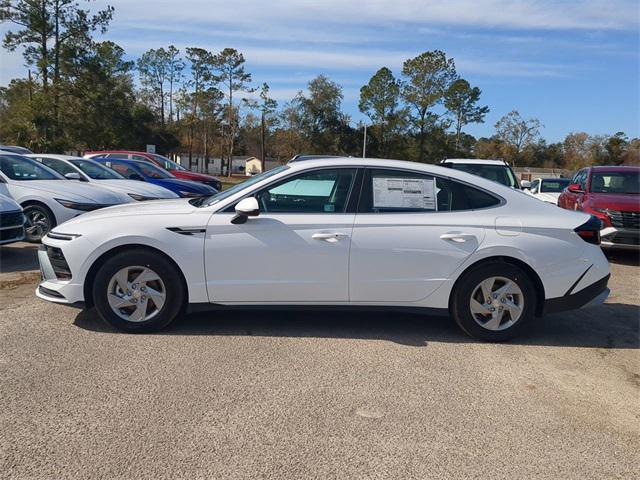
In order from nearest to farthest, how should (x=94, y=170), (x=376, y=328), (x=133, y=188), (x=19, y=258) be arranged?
(x=376, y=328) → (x=19, y=258) → (x=133, y=188) → (x=94, y=170)

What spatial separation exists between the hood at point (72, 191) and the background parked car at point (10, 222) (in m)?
1.08

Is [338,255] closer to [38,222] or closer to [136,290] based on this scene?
[136,290]

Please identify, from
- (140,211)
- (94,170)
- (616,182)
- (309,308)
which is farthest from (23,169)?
(616,182)

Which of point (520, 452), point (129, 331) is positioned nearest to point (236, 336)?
point (129, 331)

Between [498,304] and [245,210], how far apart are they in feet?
7.61

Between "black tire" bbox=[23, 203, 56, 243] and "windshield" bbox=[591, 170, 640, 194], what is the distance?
963cm

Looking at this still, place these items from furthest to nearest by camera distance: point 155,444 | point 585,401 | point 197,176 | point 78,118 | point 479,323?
point 78,118
point 197,176
point 479,323
point 585,401
point 155,444

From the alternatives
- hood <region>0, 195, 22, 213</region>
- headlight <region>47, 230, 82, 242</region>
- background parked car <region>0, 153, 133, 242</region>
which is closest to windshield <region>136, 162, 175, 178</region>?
background parked car <region>0, 153, 133, 242</region>

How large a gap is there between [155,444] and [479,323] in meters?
2.94

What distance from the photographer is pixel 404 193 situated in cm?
489

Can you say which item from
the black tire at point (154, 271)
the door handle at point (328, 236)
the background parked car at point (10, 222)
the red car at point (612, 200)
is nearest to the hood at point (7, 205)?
the background parked car at point (10, 222)

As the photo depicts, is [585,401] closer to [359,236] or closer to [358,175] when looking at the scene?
[359,236]

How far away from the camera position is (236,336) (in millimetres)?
4754

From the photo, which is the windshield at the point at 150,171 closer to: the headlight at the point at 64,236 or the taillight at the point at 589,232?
the headlight at the point at 64,236
